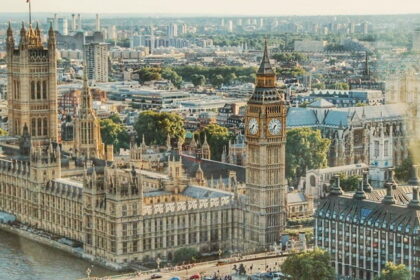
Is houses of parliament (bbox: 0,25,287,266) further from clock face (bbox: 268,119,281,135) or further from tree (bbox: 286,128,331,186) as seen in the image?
tree (bbox: 286,128,331,186)

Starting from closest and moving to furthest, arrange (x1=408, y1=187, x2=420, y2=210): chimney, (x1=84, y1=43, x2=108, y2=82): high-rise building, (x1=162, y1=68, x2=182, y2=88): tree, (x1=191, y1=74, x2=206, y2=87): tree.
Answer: (x1=408, y1=187, x2=420, y2=210): chimney, (x1=162, y1=68, x2=182, y2=88): tree, (x1=191, y1=74, x2=206, y2=87): tree, (x1=84, y1=43, x2=108, y2=82): high-rise building

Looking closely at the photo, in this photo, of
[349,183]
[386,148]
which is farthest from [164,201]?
[386,148]

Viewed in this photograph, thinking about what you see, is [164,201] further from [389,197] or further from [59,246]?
[389,197]

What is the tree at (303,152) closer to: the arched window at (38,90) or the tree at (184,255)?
the arched window at (38,90)

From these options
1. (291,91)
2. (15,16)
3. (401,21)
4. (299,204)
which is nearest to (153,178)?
(299,204)

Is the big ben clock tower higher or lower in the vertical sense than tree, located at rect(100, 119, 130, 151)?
higher

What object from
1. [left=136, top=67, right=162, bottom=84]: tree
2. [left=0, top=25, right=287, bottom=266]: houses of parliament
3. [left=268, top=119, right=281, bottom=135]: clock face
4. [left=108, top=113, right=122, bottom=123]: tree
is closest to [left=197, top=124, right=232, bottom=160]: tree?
[left=0, top=25, right=287, bottom=266]: houses of parliament

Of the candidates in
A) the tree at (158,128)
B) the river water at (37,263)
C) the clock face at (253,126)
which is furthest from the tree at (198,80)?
the clock face at (253,126)

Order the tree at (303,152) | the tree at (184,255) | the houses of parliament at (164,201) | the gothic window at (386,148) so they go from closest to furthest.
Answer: the houses of parliament at (164,201), the tree at (184,255), the gothic window at (386,148), the tree at (303,152)
